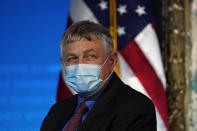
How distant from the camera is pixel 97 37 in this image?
1331 millimetres

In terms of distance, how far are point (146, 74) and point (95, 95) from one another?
4.36ft

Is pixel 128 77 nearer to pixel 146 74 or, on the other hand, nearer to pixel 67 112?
pixel 146 74

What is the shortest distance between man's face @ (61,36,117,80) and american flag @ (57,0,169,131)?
1.23m

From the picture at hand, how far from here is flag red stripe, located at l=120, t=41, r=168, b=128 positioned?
2576mm

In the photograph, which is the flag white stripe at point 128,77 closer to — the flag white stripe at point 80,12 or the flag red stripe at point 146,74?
the flag red stripe at point 146,74

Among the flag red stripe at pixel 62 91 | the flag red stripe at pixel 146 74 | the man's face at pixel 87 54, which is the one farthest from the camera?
the flag red stripe at pixel 62 91

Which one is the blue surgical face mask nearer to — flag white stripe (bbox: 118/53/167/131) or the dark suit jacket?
the dark suit jacket

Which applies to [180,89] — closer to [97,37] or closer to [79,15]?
[79,15]

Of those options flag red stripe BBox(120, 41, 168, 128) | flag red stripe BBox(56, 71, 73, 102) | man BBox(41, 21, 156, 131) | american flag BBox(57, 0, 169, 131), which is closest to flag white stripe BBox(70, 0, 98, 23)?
american flag BBox(57, 0, 169, 131)

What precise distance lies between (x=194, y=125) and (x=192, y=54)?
1.86 ft

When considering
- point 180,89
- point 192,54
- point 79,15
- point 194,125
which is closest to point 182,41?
point 192,54

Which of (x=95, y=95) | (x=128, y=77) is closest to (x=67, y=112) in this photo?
(x=95, y=95)

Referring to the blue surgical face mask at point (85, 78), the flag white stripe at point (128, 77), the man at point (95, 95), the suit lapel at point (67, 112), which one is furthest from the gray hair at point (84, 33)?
the flag white stripe at point (128, 77)

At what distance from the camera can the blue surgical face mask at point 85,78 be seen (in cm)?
138
